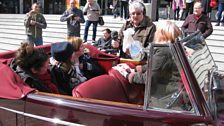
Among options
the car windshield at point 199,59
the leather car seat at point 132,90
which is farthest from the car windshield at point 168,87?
the leather car seat at point 132,90

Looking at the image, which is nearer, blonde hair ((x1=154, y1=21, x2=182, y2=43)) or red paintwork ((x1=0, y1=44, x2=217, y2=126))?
red paintwork ((x1=0, y1=44, x2=217, y2=126))

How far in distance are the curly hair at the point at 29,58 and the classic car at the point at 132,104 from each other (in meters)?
0.20

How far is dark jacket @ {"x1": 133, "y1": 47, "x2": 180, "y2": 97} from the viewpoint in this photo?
2.51 meters

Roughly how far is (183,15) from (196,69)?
11434 mm

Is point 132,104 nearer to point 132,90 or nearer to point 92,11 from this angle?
point 132,90

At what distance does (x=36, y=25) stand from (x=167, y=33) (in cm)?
649

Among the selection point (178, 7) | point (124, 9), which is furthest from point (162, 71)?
point (124, 9)

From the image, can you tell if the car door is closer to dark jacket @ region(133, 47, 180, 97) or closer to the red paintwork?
the red paintwork

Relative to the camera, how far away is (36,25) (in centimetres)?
887

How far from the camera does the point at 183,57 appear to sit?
2.48 meters

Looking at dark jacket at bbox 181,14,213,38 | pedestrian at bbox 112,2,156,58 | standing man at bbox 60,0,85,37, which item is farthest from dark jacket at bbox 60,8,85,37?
pedestrian at bbox 112,2,156,58

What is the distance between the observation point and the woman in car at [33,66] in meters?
3.20

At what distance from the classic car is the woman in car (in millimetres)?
181

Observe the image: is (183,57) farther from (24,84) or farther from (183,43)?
(24,84)
